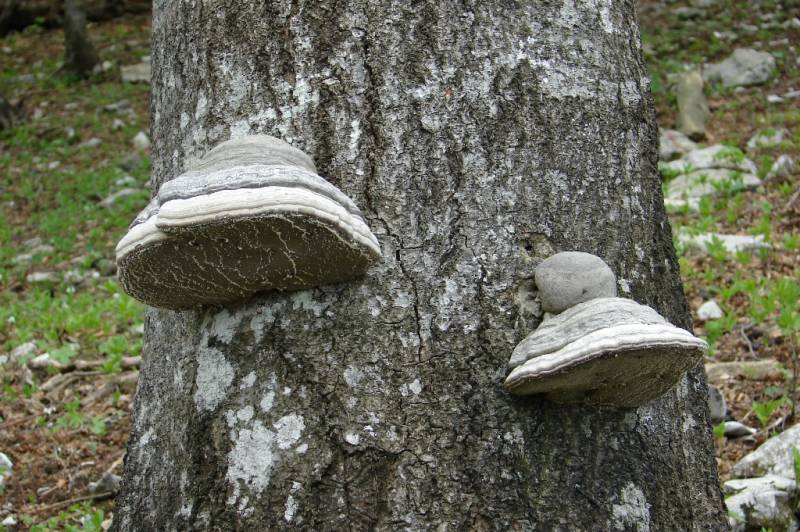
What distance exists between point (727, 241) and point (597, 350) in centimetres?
504

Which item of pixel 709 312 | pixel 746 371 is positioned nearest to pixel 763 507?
pixel 746 371

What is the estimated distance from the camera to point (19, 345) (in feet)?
17.7

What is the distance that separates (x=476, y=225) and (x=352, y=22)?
1.84 ft

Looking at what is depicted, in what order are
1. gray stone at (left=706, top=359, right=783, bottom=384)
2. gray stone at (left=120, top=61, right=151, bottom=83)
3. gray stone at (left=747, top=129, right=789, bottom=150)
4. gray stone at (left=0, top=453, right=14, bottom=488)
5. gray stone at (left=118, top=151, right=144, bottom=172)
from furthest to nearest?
gray stone at (left=120, top=61, right=151, bottom=83) < gray stone at (left=118, top=151, right=144, bottom=172) < gray stone at (left=747, top=129, right=789, bottom=150) < gray stone at (left=706, top=359, right=783, bottom=384) < gray stone at (left=0, top=453, right=14, bottom=488)

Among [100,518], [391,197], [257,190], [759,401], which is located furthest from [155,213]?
[759,401]

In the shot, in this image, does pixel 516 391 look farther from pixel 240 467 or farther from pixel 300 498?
pixel 240 467

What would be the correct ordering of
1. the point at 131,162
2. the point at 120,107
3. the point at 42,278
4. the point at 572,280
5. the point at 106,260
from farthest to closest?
the point at 120,107 → the point at 131,162 → the point at 106,260 → the point at 42,278 → the point at 572,280

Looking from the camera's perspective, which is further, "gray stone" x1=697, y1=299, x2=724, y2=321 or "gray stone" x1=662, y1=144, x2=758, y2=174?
"gray stone" x1=662, y1=144, x2=758, y2=174

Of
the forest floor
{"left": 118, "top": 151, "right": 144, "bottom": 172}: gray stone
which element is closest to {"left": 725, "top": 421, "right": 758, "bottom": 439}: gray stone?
the forest floor

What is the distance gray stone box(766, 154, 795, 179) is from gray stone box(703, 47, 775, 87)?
3857 millimetres

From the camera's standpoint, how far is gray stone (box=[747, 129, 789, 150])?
336 inches

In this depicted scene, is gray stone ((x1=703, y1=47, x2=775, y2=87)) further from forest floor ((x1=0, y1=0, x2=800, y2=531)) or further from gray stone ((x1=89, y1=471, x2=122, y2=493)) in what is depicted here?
gray stone ((x1=89, y1=471, x2=122, y2=493))

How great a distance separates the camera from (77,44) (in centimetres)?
1423

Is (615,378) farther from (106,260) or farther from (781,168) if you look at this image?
(106,260)
